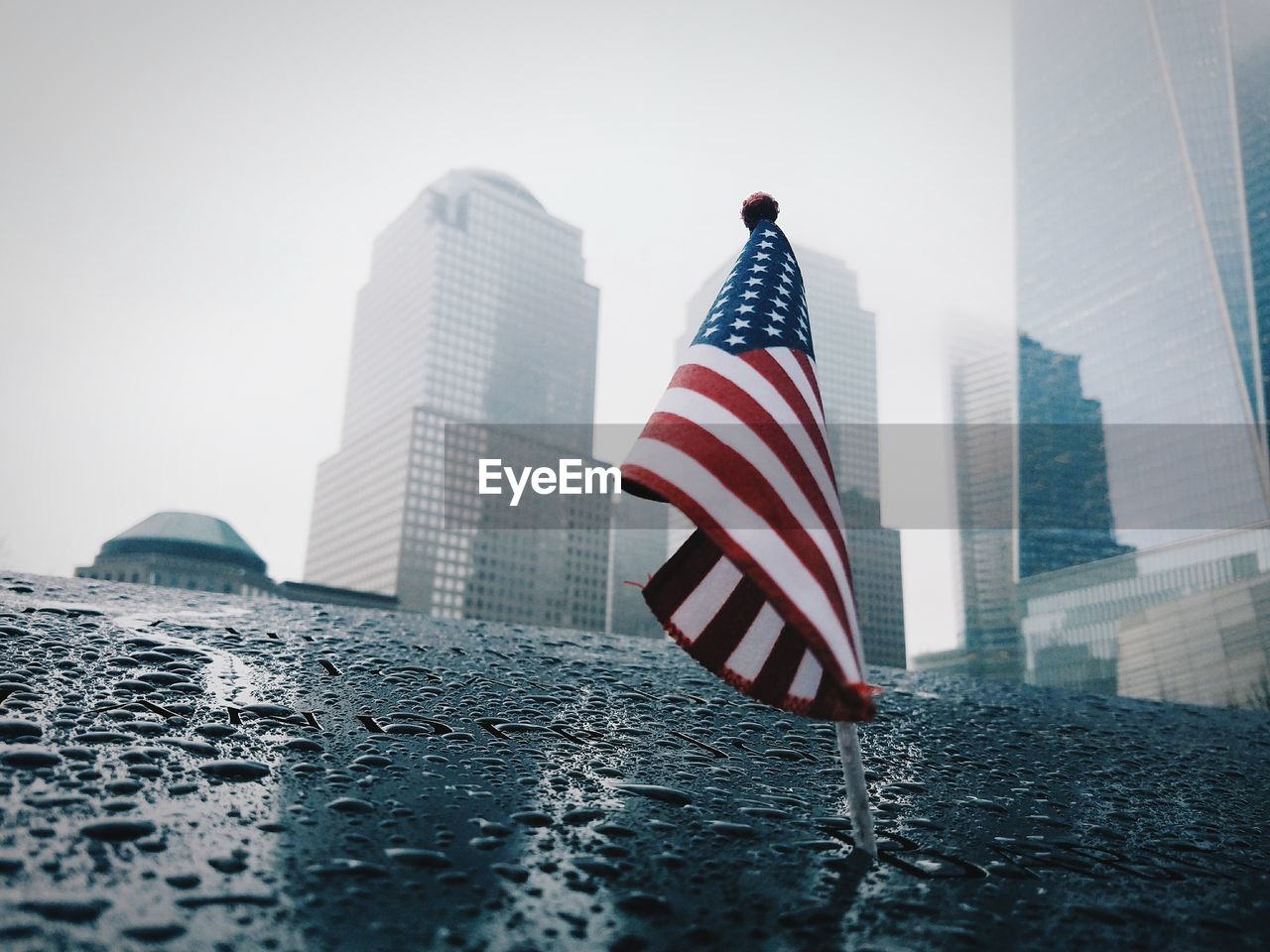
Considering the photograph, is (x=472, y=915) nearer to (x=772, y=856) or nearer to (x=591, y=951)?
→ (x=591, y=951)

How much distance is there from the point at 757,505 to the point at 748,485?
0.04m

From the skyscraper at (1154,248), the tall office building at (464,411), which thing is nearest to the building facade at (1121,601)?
the skyscraper at (1154,248)

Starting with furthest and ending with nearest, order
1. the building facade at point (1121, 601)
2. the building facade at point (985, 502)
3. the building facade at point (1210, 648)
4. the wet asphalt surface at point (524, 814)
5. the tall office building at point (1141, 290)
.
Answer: the building facade at point (985, 502)
the tall office building at point (1141, 290)
the building facade at point (1121, 601)
the building facade at point (1210, 648)
the wet asphalt surface at point (524, 814)

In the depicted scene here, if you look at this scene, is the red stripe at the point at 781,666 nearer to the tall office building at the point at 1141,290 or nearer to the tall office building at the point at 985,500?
the tall office building at the point at 1141,290

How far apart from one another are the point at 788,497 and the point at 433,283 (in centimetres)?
14850

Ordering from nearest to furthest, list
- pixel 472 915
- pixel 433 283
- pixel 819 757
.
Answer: pixel 472 915 < pixel 819 757 < pixel 433 283

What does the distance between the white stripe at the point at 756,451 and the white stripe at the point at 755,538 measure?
7 centimetres

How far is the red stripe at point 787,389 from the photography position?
66.3 inches

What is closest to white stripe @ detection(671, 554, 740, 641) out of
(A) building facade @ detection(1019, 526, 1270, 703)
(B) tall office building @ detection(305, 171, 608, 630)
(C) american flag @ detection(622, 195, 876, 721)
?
(C) american flag @ detection(622, 195, 876, 721)

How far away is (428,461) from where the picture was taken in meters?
124

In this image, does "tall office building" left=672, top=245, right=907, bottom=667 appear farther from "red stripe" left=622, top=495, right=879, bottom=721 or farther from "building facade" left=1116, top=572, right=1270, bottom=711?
"red stripe" left=622, top=495, right=879, bottom=721

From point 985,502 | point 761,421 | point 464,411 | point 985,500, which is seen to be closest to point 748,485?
point 761,421

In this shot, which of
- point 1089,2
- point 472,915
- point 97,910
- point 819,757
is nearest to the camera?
point 97,910

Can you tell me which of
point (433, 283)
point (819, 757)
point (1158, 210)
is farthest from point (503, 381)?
point (819, 757)
